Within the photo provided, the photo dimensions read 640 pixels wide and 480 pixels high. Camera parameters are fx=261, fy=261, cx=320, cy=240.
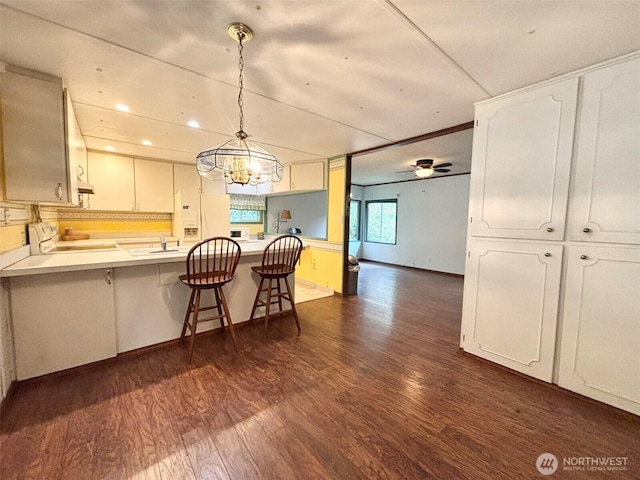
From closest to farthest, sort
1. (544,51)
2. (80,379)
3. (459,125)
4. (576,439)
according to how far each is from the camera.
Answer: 1. (576,439)
2. (544,51)
3. (80,379)
4. (459,125)

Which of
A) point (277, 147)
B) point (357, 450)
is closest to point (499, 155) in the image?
point (357, 450)

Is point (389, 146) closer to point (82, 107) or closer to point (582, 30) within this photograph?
point (582, 30)

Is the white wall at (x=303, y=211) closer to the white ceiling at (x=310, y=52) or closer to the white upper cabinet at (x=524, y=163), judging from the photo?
the white ceiling at (x=310, y=52)

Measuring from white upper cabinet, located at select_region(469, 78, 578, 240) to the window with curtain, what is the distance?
5.06 metres

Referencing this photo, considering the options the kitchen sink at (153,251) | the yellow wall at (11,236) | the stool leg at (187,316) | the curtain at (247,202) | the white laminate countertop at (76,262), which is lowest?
the stool leg at (187,316)

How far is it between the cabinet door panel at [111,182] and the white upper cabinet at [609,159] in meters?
5.56

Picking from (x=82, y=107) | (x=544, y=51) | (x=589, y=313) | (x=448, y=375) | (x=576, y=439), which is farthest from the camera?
(x=82, y=107)

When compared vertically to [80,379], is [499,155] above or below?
above

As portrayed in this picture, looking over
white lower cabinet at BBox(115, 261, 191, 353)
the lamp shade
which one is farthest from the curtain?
white lower cabinet at BBox(115, 261, 191, 353)

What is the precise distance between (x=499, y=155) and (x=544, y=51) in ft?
2.41

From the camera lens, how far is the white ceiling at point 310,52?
4.35 feet

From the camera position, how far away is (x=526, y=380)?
206cm

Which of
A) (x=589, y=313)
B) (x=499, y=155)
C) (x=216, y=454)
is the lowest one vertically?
(x=216, y=454)

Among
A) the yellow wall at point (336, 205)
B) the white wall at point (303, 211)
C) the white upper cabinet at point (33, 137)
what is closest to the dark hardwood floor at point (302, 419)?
the white upper cabinet at point (33, 137)
